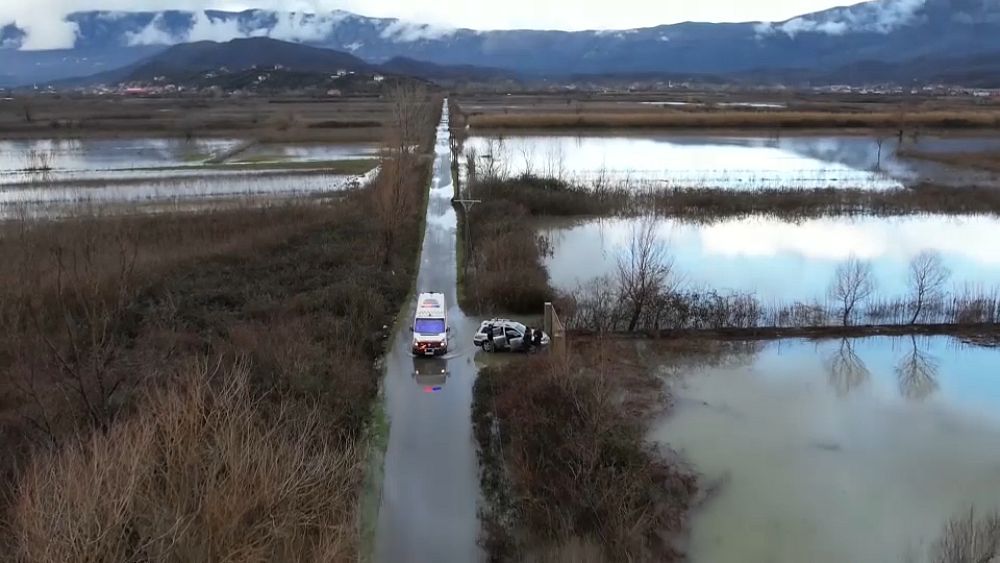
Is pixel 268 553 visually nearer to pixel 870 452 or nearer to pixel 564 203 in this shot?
pixel 870 452

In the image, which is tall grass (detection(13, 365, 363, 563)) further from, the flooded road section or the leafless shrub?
the leafless shrub

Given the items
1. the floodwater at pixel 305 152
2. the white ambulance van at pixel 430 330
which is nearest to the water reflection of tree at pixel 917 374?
the white ambulance van at pixel 430 330

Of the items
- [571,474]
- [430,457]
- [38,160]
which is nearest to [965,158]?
[571,474]

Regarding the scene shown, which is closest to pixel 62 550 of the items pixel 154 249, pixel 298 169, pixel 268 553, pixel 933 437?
pixel 268 553

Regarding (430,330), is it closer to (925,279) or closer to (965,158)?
(925,279)

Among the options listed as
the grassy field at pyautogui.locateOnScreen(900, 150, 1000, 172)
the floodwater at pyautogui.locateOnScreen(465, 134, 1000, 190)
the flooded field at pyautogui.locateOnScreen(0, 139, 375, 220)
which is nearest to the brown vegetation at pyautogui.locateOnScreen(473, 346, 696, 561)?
the flooded field at pyautogui.locateOnScreen(0, 139, 375, 220)

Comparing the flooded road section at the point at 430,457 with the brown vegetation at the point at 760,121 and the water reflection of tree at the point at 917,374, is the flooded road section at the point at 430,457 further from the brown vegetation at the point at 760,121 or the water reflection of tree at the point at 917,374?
the brown vegetation at the point at 760,121
